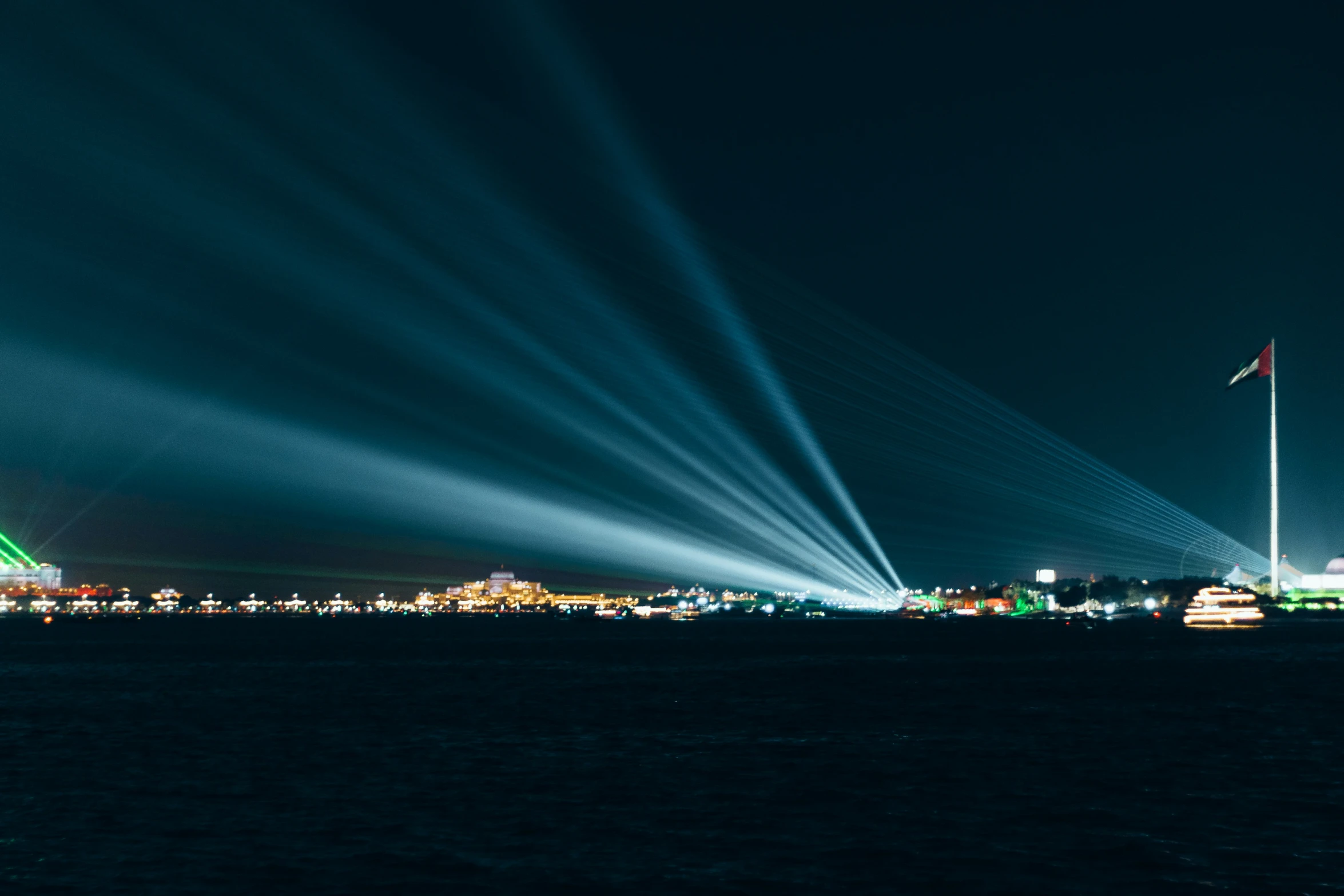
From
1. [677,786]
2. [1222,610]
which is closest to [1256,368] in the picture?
[1222,610]

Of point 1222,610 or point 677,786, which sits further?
point 1222,610

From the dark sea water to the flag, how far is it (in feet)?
394

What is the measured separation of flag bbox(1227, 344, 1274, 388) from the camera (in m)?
173

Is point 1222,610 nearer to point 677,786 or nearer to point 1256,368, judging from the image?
point 1256,368

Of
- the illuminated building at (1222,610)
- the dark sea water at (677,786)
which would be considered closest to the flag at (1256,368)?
the illuminated building at (1222,610)

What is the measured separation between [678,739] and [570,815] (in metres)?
13.7

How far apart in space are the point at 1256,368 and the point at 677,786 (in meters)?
171

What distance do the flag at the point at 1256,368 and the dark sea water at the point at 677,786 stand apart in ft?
394

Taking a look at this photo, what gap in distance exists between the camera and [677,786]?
30.0m

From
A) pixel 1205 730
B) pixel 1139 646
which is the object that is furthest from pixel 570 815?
pixel 1139 646

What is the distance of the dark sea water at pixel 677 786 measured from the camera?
20953mm

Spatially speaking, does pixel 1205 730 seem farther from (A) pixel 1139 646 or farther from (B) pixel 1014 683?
(A) pixel 1139 646

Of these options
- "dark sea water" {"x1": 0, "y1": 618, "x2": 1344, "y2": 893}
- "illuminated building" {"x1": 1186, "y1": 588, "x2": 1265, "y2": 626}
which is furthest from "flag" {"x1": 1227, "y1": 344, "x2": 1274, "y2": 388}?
"dark sea water" {"x1": 0, "y1": 618, "x2": 1344, "y2": 893}

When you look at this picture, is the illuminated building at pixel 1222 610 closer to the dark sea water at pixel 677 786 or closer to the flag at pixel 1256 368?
the flag at pixel 1256 368
